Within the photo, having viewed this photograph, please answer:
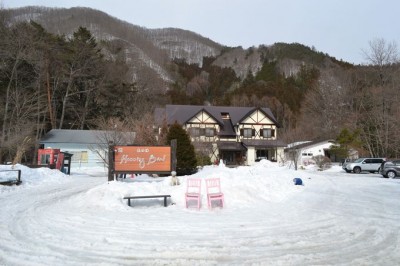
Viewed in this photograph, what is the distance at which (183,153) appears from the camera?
24.0 meters

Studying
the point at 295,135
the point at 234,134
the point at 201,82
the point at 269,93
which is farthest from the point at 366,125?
the point at 201,82

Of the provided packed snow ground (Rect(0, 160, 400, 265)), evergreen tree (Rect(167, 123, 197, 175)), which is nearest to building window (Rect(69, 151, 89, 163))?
evergreen tree (Rect(167, 123, 197, 175))

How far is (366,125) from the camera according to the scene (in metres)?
47.2

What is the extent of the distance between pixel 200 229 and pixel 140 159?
26.2 ft

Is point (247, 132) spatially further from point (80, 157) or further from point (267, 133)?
point (80, 157)

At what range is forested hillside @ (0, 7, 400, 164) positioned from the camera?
39.8 metres

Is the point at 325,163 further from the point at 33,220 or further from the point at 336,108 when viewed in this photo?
the point at 33,220

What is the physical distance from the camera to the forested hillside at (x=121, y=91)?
39.8 m

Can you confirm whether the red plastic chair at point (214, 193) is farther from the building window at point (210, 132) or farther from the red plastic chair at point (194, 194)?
the building window at point (210, 132)

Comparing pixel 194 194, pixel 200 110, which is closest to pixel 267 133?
pixel 200 110

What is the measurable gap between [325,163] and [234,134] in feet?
52.2

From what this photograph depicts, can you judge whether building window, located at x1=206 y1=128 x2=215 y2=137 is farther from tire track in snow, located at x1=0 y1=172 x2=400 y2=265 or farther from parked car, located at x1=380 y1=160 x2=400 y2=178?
tire track in snow, located at x1=0 y1=172 x2=400 y2=265

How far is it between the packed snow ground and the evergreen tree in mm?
10504

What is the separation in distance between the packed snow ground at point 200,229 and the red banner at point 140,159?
94.6 inches
